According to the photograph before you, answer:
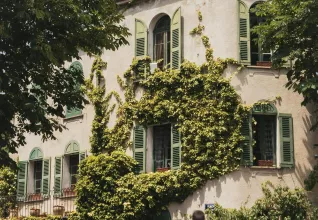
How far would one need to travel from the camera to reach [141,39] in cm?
2344

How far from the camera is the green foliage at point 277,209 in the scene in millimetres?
20109

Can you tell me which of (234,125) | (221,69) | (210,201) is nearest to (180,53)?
(221,69)

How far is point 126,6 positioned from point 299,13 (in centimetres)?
821

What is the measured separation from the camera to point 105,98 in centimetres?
2417

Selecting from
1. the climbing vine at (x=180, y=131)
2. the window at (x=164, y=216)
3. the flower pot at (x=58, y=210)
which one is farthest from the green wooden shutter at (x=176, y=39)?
the flower pot at (x=58, y=210)

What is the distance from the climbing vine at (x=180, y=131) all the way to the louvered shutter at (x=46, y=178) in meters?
3.40

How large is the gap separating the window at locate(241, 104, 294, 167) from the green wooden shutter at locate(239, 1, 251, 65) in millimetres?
1568

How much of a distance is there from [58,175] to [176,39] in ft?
23.6

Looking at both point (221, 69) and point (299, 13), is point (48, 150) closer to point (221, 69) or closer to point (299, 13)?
point (221, 69)

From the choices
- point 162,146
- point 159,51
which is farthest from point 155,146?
point 159,51

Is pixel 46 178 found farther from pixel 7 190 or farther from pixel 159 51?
pixel 159 51

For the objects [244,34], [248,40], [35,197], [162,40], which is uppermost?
[162,40]

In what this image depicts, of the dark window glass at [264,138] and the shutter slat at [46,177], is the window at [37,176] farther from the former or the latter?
the dark window glass at [264,138]

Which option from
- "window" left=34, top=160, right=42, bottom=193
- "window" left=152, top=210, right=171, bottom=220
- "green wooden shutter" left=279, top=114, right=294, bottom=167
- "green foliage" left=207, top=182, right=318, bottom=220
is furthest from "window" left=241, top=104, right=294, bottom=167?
"window" left=34, top=160, right=42, bottom=193
